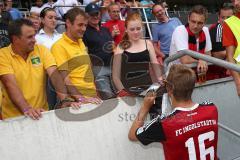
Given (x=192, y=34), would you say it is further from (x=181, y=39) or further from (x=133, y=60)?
(x=133, y=60)

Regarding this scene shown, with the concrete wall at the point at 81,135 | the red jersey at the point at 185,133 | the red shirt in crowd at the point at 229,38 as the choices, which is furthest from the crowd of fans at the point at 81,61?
the red jersey at the point at 185,133

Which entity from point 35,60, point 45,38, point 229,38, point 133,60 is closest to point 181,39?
point 229,38

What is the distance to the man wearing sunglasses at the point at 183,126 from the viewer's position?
275 centimetres

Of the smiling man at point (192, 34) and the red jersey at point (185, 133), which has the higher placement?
the smiling man at point (192, 34)

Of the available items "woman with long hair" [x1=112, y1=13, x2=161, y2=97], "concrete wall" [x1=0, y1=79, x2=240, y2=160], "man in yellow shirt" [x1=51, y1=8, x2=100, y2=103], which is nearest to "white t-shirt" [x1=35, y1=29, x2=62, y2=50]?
"man in yellow shirt" [x1=51, y1=8, x2=100, y2=103]

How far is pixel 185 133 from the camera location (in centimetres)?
276

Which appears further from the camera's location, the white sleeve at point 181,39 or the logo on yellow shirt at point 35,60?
the white sleeve at point 181,39

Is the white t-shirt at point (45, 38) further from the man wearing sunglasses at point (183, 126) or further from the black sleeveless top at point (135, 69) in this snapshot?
the man wearing sunglasses at point (183, 126)

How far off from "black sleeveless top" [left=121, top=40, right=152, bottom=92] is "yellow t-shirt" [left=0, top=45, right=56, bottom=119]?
78cm

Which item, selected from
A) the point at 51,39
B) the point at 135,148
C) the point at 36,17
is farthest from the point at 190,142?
the point at 36,17

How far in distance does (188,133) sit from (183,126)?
7 centimetres

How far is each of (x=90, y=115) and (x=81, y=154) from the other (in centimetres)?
36

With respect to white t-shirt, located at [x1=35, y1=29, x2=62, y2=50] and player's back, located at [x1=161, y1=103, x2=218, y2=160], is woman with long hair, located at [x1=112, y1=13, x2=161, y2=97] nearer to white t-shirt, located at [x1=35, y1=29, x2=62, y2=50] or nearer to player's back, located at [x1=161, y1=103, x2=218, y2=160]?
player's back, located at [x1=161, y1=103, x2=218, y2=160]

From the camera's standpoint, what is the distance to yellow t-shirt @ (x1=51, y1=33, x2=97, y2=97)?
13.2ft
